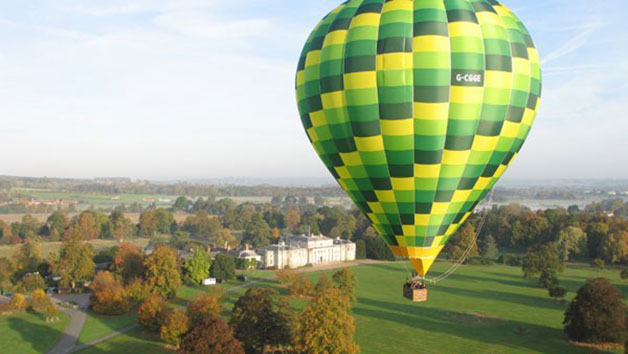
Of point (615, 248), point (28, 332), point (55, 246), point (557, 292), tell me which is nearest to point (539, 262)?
point (557, 292)

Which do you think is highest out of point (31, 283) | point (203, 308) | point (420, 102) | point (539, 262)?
point (420, 102)

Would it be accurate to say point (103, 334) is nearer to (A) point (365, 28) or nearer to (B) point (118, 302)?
(B) point (118, 302)

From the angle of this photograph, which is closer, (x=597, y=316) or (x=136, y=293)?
(x=597, y=316)

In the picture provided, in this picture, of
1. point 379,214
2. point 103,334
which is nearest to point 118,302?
point 103,334

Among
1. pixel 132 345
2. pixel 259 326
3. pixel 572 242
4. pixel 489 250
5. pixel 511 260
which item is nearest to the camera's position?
pixel 259 326

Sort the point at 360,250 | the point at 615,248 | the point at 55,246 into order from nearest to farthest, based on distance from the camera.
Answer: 1. the point at 615,248
2. the point at 360,250
3. the point at 55,246

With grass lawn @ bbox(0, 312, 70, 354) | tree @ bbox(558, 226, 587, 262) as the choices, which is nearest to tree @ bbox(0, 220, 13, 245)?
grass lawn @ bbox(0, 312, 70, 354)

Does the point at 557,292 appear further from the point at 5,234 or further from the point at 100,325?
the point at 5,234

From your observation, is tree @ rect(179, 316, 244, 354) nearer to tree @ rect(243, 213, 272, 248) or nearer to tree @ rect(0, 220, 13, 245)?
tree @ rect(243, 213, 272, 248)
